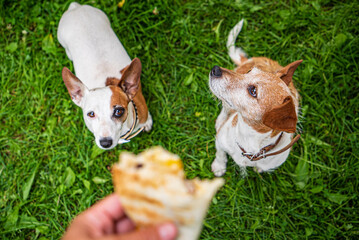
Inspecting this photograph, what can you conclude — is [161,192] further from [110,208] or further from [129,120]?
[129,120]

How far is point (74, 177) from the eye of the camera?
381cm

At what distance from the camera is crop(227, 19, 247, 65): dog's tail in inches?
157

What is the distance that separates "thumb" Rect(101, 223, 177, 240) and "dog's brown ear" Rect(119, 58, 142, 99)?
1.95m

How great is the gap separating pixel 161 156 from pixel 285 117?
1.29 m

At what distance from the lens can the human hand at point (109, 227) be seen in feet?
4.44

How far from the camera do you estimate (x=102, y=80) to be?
3.41 metres

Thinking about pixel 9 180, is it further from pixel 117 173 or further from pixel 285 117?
pixel 285 117

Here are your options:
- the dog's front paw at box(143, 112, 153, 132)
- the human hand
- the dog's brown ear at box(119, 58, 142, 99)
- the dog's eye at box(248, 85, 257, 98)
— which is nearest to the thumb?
the human hand

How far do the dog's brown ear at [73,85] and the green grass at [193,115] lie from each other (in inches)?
37.9

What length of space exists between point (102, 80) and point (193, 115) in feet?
4.79

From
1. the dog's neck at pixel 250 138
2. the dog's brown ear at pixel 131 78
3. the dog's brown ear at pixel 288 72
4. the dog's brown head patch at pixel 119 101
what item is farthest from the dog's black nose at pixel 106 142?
the dog's brown ear at pixel 288 72

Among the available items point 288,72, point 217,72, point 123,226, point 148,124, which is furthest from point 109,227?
point 148,124

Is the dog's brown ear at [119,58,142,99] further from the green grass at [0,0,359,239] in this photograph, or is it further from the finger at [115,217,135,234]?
the finger at [115,217,135,234]

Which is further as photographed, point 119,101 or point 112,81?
point 112,81
